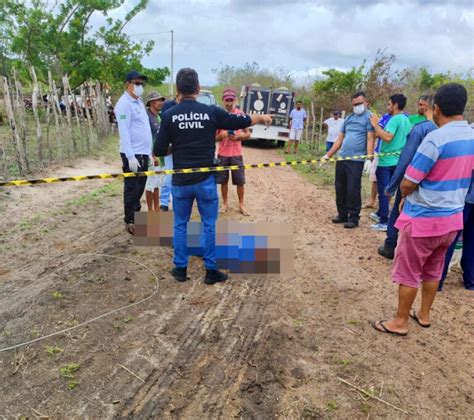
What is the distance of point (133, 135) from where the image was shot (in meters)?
5.10

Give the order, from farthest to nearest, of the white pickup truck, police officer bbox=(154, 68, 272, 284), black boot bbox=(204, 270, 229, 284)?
the white pickup truck
black boot bbox=(204, 270, 229, 284)
police officer bbox=(154, 68, 272, 284)

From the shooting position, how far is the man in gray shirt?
5.70 metres

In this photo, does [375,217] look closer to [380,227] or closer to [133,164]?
[380,227]

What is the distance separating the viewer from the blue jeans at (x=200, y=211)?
393 centimetres

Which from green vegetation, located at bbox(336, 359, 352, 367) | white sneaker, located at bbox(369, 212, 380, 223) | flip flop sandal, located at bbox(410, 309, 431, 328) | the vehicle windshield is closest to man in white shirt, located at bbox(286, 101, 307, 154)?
the vehicle windshield

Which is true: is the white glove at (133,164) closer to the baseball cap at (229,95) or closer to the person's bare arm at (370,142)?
the baseball cap at (229,95)

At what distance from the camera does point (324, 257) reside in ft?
16.4

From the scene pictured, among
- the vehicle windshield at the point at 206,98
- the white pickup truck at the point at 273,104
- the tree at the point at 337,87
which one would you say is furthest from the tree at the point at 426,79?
the vehicle windshield at the point at 206,98

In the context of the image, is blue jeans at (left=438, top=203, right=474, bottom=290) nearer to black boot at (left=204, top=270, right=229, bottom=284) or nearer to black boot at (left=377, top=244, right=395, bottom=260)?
black boot at (left=377, top=244, right=395, bottom=260)

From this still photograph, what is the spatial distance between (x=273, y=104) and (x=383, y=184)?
983 cm

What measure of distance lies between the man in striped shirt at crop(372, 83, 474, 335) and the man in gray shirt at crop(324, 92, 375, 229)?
106 inches

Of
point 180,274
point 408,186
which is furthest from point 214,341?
point 408,186

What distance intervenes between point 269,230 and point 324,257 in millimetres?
932

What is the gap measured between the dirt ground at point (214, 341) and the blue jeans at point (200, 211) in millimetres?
319
